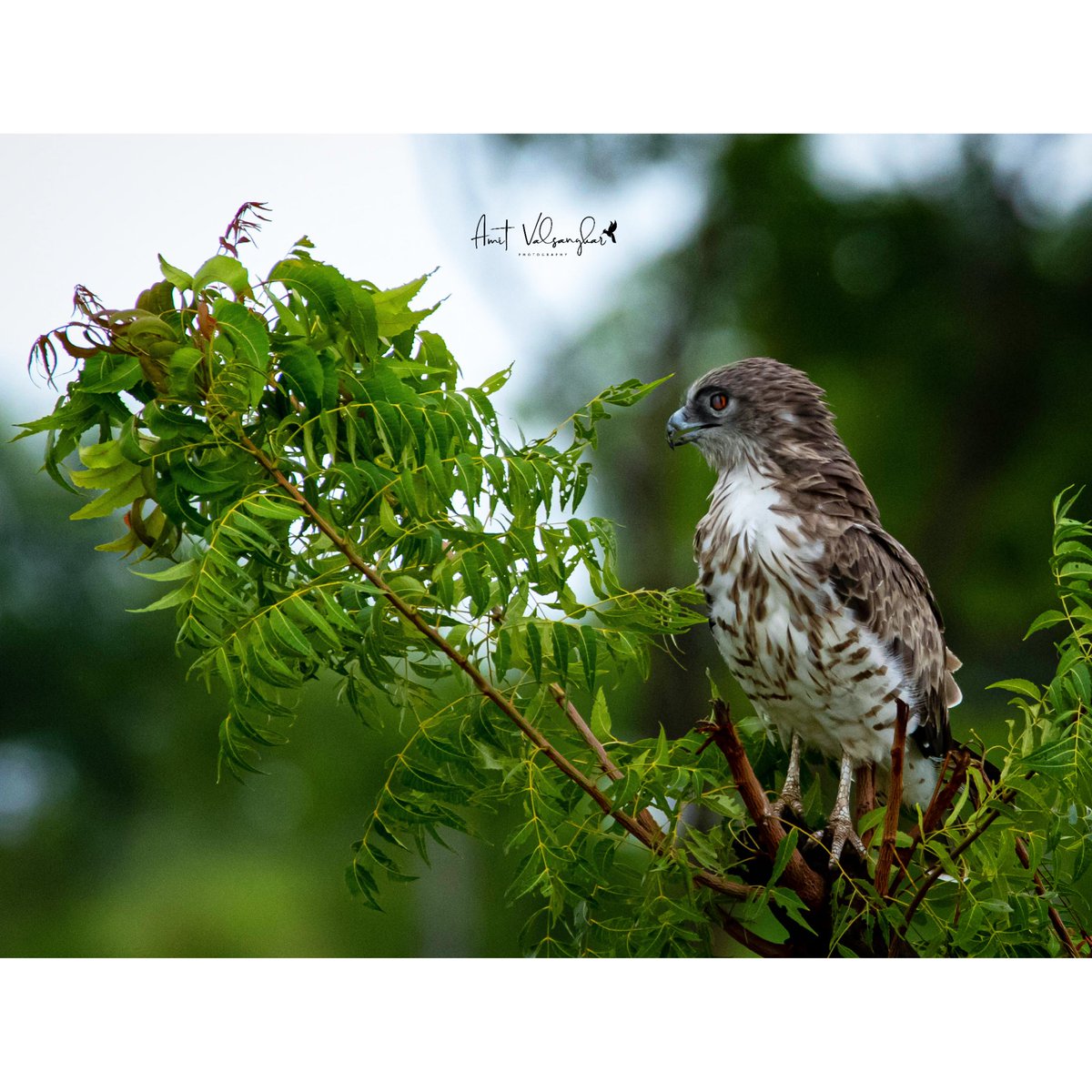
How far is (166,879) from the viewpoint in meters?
2.78

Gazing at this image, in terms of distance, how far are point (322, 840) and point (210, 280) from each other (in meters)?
1.56

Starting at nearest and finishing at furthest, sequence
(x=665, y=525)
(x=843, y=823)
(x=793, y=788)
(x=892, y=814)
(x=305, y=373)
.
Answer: (x=305, y=373) → (x=892, y=814) → (x=843, y=823) → (x=793, y=788) → (x=665, y=525)

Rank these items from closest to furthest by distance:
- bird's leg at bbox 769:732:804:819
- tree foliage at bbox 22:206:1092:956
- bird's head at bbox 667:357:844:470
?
tree foliage at bbox 22:206:1092:956 < bird's leg at bbox 769:732:804:819 < bird's head at bbox 667:357:844:470

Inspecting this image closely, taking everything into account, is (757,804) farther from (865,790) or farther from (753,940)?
(865,790)

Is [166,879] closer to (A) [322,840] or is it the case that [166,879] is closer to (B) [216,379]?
(A) [322,840]

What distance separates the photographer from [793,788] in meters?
1.81

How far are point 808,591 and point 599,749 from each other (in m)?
0.45

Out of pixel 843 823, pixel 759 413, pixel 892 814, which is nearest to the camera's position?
pixel 892 814

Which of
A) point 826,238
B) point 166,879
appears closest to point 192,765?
point 166,879

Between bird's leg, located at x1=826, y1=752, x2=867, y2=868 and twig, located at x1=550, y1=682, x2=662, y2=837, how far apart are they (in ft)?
0.84

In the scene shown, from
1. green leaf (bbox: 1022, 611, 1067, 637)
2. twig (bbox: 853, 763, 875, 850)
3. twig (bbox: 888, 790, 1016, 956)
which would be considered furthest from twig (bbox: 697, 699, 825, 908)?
green leaf (bbox: 1022, 611, 1067, 637)

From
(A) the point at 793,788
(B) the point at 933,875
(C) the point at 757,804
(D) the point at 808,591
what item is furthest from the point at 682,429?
(B) the point at 933,875

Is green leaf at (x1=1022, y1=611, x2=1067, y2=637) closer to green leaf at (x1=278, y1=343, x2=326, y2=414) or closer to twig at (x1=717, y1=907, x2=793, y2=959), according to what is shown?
twig at (x1=717, y1=907, x2=793, y2=959)

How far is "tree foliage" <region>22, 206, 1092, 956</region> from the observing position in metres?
1.45
